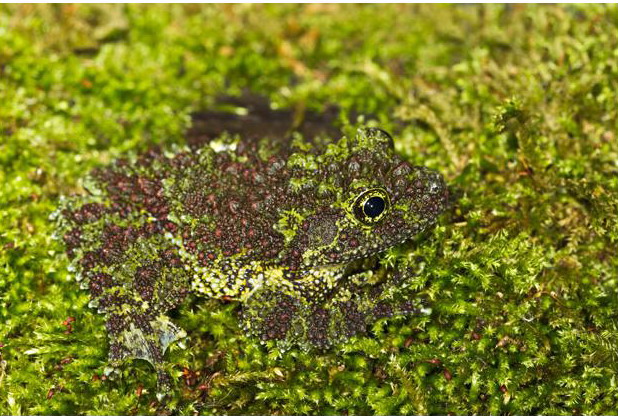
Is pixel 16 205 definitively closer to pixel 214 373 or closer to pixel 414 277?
pixel 214 373

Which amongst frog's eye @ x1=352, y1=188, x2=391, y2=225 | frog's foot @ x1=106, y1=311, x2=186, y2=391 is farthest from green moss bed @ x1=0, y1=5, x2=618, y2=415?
frog's eye @ x1=352, y1=188, x2=391, y2=225

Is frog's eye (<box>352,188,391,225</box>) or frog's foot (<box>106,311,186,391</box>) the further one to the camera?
frog's foot (<box>106,311,186,391</box>)

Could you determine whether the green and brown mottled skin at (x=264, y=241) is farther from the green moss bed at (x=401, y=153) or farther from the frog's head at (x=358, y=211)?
the green moss bed at (x=401, y=153)

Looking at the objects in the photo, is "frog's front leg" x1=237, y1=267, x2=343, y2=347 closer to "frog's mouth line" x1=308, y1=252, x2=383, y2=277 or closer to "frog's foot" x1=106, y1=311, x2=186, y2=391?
"frog's mouth line" x1=308, y1=252, x2=383, y2=277

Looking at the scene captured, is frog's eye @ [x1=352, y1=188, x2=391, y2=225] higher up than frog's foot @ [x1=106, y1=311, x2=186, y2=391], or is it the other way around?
frog's eye @ [x1=352, y1=188, x2=391, y2=225]

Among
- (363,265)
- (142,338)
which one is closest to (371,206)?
(363,265)

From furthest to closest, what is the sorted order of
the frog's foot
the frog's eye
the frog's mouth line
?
the frog's mouth line → the frog's foot → the frog's eye

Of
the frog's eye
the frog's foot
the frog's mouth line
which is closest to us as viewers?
the frog's eye

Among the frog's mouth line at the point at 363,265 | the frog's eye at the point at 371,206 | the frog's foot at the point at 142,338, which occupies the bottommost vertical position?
the frog's foot at the point at 142,338

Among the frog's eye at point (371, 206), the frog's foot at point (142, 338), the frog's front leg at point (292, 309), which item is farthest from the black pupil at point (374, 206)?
the frog's foot at point (142, 338)
